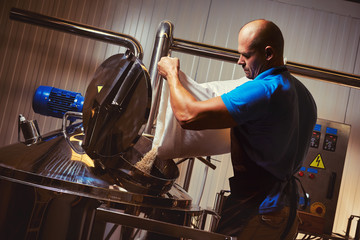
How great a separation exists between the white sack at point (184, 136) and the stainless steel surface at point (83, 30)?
676 millimetres

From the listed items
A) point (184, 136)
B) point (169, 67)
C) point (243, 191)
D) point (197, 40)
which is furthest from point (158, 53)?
point (197, 40)

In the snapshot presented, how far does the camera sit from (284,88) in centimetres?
128

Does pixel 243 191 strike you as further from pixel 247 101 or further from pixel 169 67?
pixel 169 67

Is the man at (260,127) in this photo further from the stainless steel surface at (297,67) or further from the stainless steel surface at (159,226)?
the stainless steel surface at (297,67)

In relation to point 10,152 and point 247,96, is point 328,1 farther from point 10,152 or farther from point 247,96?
point 10,152

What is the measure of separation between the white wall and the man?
7.26 ft

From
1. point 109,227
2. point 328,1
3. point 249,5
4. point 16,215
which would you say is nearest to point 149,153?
point 109,227

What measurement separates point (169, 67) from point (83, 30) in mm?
1060

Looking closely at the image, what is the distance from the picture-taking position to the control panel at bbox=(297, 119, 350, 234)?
323 cm

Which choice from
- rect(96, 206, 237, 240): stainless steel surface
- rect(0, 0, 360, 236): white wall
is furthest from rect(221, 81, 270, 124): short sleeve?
rect(0, 0, 360, 236): white wall

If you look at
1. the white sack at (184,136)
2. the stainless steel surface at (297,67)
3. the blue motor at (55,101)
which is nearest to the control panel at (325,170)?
the stainless steel surface at (297,67)

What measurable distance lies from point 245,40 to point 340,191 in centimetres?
272

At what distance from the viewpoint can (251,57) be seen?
4.56 feet

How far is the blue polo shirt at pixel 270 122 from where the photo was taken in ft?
4.04
